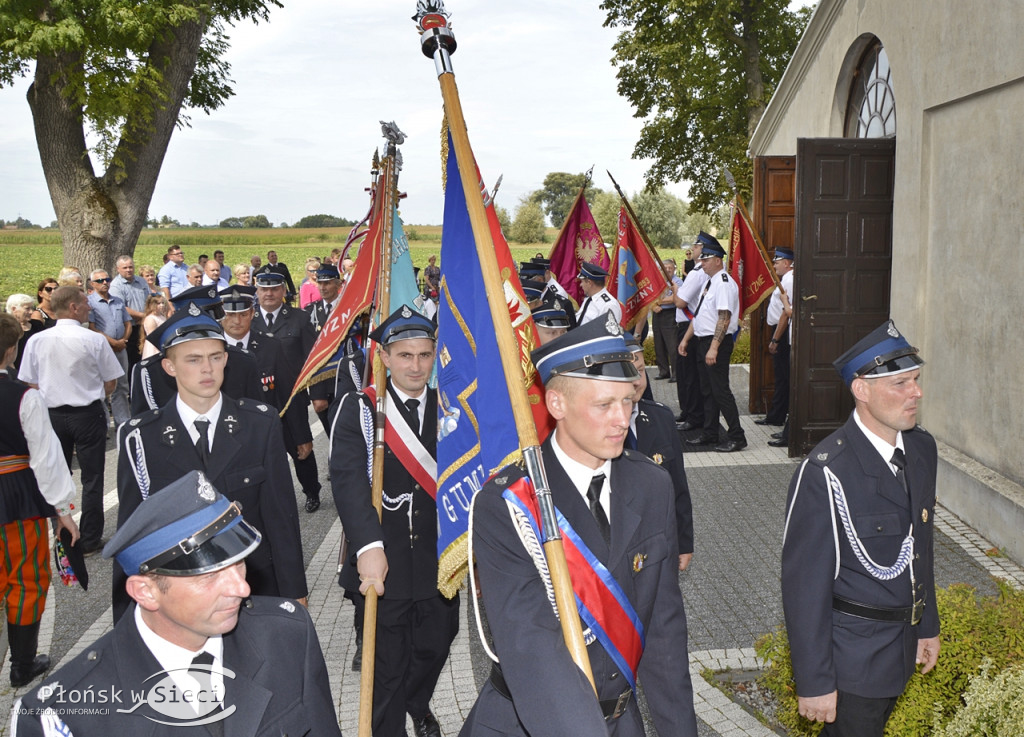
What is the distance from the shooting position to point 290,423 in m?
8.45

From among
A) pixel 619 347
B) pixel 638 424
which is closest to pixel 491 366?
pixel 619 347

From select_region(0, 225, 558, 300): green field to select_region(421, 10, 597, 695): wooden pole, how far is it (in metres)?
45.6

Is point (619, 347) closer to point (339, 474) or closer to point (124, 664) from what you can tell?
point (124, 664)

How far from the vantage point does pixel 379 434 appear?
452cm

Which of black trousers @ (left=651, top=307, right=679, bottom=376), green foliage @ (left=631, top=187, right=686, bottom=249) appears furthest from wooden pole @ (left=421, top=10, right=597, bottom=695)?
green foliage @ (left=631, top=187, right=686, bottom=249)

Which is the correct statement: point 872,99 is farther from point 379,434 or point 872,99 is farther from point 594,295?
point 379,434

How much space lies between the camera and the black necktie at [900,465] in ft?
12.0

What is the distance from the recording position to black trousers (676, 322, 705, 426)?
11.8m

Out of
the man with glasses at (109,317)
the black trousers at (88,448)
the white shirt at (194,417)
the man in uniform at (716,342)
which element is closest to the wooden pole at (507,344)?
the white shirt at (194,417)

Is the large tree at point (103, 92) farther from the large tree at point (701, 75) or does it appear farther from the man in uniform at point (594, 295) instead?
the large tree at point (701, 75)

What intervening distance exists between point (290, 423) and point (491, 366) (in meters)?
5.62

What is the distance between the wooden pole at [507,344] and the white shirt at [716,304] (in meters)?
7.90

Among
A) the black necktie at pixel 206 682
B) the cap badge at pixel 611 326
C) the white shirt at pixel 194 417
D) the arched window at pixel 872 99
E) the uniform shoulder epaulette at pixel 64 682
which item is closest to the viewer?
the uniform shoulder epaulette at pixel 64 682

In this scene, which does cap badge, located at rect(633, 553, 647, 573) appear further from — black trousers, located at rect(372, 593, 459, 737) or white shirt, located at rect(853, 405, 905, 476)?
black trousers, located at rect(372, 593, 459, 737)
